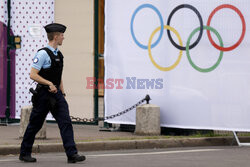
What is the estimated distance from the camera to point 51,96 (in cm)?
886

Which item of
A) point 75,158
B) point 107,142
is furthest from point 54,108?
point 107,142

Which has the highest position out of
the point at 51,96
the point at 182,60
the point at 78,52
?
the point at 78,52

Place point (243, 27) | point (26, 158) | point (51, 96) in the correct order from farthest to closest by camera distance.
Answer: point (243, 27) < point (26, 158) < point (51, 96)

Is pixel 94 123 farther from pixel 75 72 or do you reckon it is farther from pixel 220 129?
pixel 220 129

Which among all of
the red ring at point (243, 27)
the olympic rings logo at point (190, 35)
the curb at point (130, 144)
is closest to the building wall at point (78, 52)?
the olympic rings logo at point (190, 35)

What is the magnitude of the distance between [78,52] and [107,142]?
359 centimetres

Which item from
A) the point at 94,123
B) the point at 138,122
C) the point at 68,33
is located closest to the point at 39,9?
the point at 68,33

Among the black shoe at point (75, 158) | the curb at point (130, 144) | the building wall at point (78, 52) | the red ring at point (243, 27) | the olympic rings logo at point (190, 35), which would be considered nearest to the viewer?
the black shoe at point (75, 158)

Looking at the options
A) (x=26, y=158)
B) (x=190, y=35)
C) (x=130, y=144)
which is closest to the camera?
(x=26, y=158)

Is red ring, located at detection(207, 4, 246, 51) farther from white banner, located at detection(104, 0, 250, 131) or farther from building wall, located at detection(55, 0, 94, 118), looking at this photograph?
building wall, located at detection(55, 0, 94, 118)

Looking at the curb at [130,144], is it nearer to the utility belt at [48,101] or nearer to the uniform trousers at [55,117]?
the uniform trousers at [55,117]

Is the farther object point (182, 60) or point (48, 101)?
point (182, 60)

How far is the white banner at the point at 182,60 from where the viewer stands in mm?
11742

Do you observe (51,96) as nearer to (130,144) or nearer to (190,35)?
(130,144)
